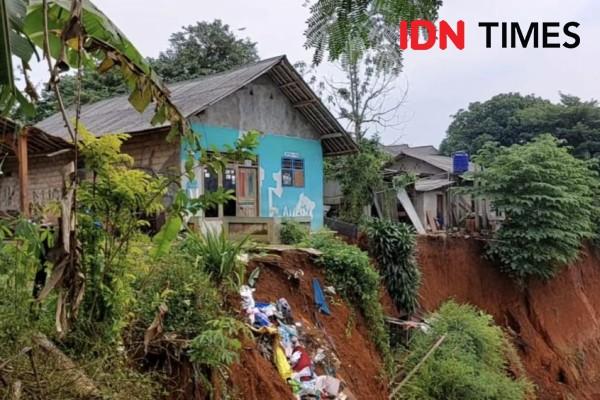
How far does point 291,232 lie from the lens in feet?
34.2

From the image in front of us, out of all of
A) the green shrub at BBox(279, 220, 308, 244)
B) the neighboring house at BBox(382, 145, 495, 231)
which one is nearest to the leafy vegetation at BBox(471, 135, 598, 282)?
the neighboring house at BBox(382, 145, 495, 231)

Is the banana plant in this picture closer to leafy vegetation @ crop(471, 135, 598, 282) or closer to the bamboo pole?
the bamboo pole

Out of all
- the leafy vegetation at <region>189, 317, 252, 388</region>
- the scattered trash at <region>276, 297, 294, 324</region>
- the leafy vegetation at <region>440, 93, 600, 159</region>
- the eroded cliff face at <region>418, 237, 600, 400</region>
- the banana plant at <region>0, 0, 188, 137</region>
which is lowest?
the eroded cliff face at <region>418, 237, 600, 400</region>

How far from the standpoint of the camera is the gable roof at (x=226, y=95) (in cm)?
1208

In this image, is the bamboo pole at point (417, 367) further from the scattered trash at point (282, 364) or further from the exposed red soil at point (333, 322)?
the scattered trash at point (282, 364)

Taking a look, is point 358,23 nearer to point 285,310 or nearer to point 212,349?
point 212,349

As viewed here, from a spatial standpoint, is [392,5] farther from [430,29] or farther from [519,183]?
[519,183]

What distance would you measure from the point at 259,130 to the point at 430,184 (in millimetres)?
5658

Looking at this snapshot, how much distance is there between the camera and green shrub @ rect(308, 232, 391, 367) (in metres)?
7.93

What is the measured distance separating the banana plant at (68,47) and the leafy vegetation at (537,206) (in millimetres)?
10908

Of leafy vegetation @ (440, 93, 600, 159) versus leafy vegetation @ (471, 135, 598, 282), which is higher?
leafy vegetation @ (440, 93, 600, 159)

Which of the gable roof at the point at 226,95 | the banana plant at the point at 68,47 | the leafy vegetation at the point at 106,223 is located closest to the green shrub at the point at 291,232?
the gable roof at the point at 226,95

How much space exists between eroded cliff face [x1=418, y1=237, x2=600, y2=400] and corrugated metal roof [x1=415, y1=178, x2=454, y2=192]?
2.58 meters

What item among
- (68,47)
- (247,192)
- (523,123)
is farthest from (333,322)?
(523,123)
